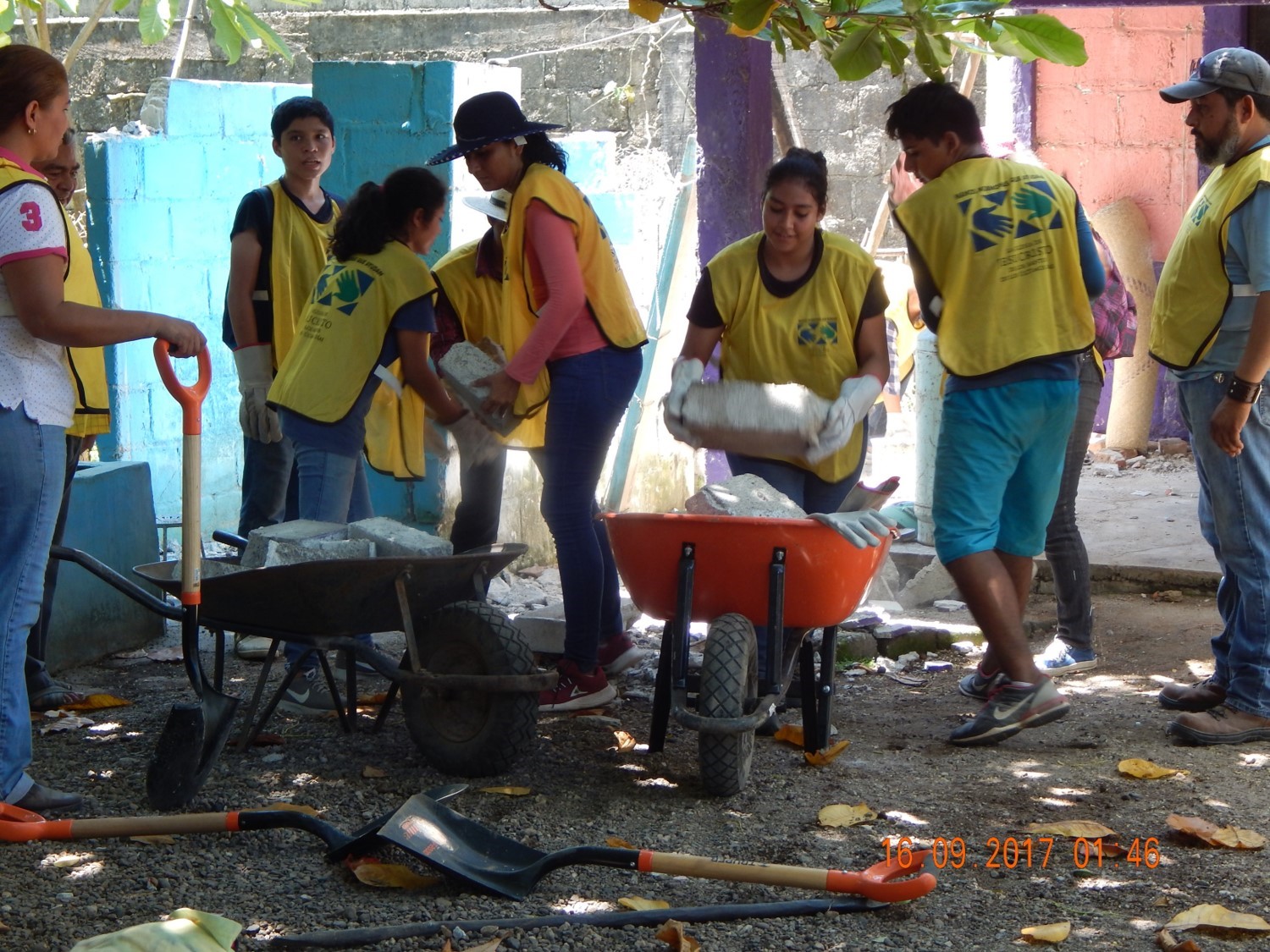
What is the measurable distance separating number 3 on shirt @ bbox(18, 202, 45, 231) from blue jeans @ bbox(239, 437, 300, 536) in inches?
79.8

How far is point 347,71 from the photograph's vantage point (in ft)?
22.3

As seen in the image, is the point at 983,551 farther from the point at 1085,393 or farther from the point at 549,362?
the point at 549,362

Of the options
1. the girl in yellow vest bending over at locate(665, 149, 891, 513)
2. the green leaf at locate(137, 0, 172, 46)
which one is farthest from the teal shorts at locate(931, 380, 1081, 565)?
the green leaf at locate(137, 0, 172, 46)

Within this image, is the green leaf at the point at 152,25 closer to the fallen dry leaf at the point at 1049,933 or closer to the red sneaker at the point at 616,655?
the red sneaker at the point at 616,655

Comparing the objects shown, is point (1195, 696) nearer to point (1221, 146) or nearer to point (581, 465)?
point (1221, 146)

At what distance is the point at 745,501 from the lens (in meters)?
4.01

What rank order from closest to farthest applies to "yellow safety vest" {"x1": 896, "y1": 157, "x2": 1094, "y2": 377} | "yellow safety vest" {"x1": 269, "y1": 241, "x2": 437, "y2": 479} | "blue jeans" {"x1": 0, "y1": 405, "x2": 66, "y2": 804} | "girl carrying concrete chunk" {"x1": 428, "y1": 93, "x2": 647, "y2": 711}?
"blue jeans" {"x1": 0, "y1": 405, "x2": 66, "y2": 804} → "yellow safety vest" {"x1": 896, "y1": 157, "x2": 1094, "y2": 377} → "girl carrying concrete chunk" {"x1": 428, "y1": 93, "x2": 647, "y2": 711} → "yellow safety vest" {"x1": 269, "y1": 241, "x2": 437, "y2": 479}

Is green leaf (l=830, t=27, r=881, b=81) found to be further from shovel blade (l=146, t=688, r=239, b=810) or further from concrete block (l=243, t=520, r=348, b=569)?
shovel blade (l=146, t=688, r=239, b=810)

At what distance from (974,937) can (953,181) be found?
2.24m

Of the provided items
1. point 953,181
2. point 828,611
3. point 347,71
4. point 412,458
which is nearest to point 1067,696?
point 828,611

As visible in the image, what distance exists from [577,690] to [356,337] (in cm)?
138

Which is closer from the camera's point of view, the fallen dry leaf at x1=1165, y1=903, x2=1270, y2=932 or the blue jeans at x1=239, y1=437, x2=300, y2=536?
the fallen dry leaf at x1=1165, y1=903, x2=1270, y2=932

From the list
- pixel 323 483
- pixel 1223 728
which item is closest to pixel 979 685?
pixel 1223 728

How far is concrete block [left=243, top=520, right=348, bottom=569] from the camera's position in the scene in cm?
399
